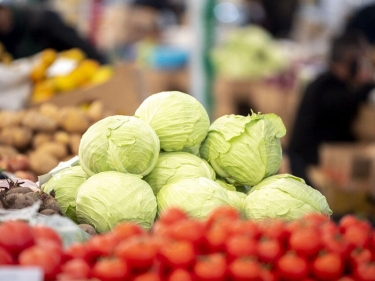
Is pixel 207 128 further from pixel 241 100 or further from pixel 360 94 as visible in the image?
pixel 241 100

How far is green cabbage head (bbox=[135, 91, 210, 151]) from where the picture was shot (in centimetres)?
211

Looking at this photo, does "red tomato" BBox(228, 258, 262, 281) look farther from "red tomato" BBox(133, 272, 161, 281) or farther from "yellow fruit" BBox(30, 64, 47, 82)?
"yellow fruit" BBox(30, 64, 47, 82)

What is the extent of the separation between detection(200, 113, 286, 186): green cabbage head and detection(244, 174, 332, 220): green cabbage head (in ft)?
0.33

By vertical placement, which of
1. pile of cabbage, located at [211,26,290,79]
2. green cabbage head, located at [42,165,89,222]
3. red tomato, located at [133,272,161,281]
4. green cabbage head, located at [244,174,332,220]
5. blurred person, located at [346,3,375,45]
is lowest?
pile of cabbage, located at [211,26,290,79]

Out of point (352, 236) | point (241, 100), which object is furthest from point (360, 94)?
point (352, 236)

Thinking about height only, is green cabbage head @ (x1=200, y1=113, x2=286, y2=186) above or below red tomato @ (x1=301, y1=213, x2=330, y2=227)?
below

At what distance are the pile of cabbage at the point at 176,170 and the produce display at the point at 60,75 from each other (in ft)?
6.93

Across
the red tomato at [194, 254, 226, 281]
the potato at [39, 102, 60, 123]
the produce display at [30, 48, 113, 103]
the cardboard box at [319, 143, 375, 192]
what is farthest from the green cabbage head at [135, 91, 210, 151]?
the cardboard box at [319, 143, 375, 192]

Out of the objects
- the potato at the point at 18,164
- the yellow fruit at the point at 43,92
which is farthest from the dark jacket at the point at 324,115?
the potato at the point at 18,164

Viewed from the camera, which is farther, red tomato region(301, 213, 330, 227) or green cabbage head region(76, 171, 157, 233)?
green cabbage head region(76, 171, 157, 233)

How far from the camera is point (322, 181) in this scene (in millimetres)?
5012

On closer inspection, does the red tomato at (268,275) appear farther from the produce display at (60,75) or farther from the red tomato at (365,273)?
the produce display at (60,75)

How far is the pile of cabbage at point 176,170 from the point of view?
1918mm

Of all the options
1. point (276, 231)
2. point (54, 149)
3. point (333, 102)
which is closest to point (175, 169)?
point (276, 231)
